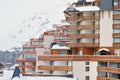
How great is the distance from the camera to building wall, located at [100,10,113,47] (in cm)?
7588

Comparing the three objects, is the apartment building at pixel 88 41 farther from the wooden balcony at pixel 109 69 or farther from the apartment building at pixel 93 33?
the wooden balcony at pixel 109 69

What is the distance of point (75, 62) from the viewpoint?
74.8 meters

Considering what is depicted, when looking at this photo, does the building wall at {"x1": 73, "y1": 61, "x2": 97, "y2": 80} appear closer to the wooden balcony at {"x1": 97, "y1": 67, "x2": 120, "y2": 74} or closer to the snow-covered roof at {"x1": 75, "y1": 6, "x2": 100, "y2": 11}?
the wooden balcony at {"x1": 97, "y1": 67, "x2": 120, "y2": 74}

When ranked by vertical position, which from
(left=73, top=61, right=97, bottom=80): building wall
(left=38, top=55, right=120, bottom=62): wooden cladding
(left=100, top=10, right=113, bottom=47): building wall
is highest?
(left=100, top=10, right=113, bottom=47): building wall

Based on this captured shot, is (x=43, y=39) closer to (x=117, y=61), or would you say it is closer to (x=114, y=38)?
(x=114, y=38)

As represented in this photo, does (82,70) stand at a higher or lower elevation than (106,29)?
lower

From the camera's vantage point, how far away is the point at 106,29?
250 feet

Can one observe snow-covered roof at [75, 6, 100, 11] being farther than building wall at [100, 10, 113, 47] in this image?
Yes

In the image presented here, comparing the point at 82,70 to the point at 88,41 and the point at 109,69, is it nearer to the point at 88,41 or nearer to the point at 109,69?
the point at 88,41

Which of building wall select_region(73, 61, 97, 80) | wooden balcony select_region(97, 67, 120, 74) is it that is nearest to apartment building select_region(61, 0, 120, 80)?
building wall select_region(73, 61, 97, 80)

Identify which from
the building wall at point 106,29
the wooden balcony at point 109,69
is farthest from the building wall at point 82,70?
the building wall at point 106,29

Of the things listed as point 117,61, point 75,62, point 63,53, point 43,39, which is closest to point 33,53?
point 43,39

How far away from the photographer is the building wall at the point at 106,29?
75875 millimetres

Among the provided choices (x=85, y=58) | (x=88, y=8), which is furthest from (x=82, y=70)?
(x=88, y=8)
